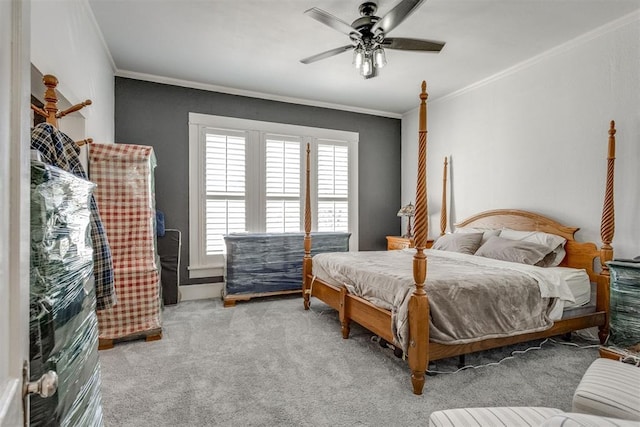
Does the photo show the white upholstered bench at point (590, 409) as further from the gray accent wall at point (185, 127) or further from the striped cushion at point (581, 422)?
the gray accent wall at point (185, 127)

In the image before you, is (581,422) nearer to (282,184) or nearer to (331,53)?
(331,53)

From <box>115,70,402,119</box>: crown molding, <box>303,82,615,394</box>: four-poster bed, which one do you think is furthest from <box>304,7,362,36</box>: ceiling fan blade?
<box>115,70,402,119</box>: crown molding

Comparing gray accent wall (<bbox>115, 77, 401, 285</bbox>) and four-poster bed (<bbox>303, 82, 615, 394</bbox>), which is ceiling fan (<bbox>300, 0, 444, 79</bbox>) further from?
gray accent wall (<bbox>115, 77, 401, 285</bbox>)

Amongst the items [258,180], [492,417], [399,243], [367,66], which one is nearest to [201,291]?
[258,180]

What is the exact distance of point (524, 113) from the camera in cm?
381

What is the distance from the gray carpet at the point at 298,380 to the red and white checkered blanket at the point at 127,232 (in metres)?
0.24

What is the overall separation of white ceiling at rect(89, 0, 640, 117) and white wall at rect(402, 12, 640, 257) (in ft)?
0.73

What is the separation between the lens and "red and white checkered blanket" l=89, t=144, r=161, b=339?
9.50 ft

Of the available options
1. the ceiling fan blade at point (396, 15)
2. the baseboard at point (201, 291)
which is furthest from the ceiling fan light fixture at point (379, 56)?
the baseboard at point (201, 291)

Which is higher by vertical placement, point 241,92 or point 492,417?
point 241,92

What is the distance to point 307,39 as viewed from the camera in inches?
129

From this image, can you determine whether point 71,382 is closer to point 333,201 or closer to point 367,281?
point 367,281

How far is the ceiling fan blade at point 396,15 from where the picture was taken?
2096mm

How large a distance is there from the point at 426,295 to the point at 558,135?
8.18 ft
